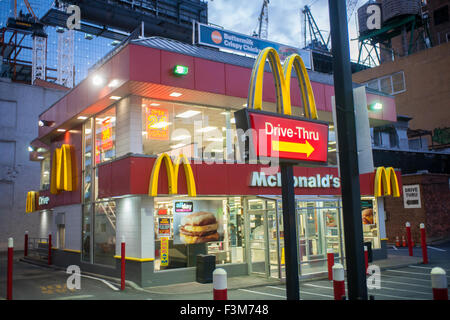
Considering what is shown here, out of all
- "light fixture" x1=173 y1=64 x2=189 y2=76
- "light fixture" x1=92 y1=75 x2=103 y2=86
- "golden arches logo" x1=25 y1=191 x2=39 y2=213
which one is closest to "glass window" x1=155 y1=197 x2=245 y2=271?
"light fixture" x1=173 y1=64 x2=189 y2=76

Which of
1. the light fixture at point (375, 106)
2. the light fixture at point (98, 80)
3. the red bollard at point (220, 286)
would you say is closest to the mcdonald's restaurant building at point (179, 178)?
the light fixture at point (98, 80)

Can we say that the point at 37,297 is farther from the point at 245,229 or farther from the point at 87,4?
the point at 87,4

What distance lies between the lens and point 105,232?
1684 centimetres

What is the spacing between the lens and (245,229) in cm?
1650

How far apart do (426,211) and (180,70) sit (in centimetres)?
2044

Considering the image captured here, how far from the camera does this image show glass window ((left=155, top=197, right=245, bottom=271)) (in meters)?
14.9

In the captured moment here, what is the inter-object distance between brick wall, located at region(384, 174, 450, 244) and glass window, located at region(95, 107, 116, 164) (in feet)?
67.4

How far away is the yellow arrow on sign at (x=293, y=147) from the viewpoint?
6580 millimetres

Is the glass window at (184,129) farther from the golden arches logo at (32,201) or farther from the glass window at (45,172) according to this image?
the golden arches logo at (32,201)

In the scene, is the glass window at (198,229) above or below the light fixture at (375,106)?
below

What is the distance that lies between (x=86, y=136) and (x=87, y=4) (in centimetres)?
918

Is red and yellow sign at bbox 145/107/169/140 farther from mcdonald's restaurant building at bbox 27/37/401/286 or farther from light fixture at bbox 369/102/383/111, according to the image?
light fixture at bbox 369/102/383/111

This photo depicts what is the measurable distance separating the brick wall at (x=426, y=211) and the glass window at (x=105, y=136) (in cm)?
2056
